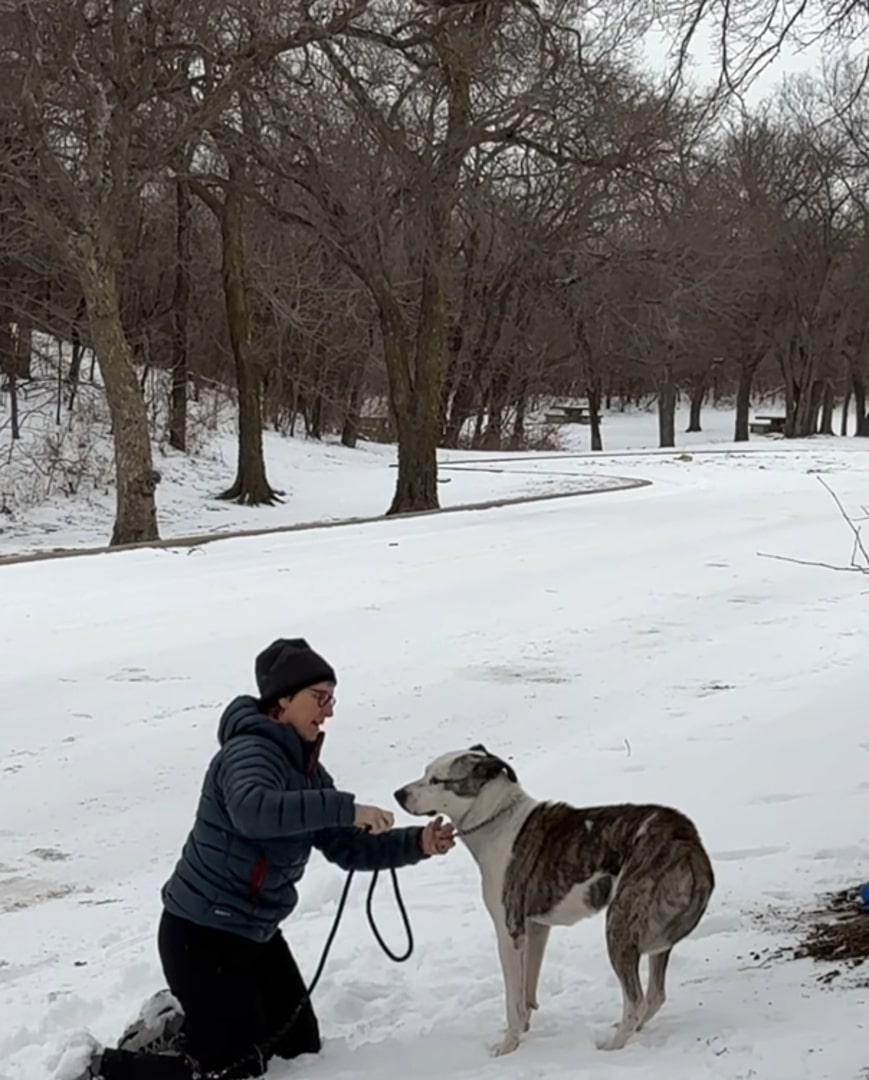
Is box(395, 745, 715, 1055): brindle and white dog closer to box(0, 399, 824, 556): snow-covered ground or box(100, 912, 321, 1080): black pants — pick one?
box(100, 912, 321, 1080): black pants

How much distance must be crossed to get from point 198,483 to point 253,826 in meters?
23.2

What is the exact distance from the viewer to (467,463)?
106 ft

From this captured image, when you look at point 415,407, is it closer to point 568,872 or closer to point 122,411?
point 122,411

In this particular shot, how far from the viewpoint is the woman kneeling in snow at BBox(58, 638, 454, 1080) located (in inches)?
158

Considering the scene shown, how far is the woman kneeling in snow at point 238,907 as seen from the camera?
4008 millimetres

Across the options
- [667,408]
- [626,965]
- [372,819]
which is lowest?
[626,965]

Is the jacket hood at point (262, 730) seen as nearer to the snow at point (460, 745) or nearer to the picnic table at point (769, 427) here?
the snow at point (460, 745)

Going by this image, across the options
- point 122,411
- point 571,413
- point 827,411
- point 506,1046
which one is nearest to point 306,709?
point 506,1046

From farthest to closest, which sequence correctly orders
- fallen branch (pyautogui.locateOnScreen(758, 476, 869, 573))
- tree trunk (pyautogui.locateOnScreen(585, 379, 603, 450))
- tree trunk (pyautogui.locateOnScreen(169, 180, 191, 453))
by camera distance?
tree trunk (pyautogui.locateOnScreen(585, 379, 603, 450)) → tree trunk (pyautogui.locateOnScreen(169, 180, 191, 453)) → fallen branch (pyautogui.locateOnScreen(758, 476, 869, 573))

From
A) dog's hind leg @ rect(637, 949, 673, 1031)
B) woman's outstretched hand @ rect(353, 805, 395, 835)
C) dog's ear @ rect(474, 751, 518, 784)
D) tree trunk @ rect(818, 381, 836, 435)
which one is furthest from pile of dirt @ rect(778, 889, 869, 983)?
tree trunk @ rect(818, 381, 836, 435)

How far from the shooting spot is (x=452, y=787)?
4.16m

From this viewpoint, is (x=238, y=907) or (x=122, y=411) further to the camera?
(x=122, y=411)

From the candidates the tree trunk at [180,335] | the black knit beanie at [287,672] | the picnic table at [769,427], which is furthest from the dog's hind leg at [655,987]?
the picnic table at [769,427]

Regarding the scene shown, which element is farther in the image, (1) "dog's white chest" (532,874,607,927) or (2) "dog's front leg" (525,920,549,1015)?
(2) "dog's front leg" (525,920,549,1015)
